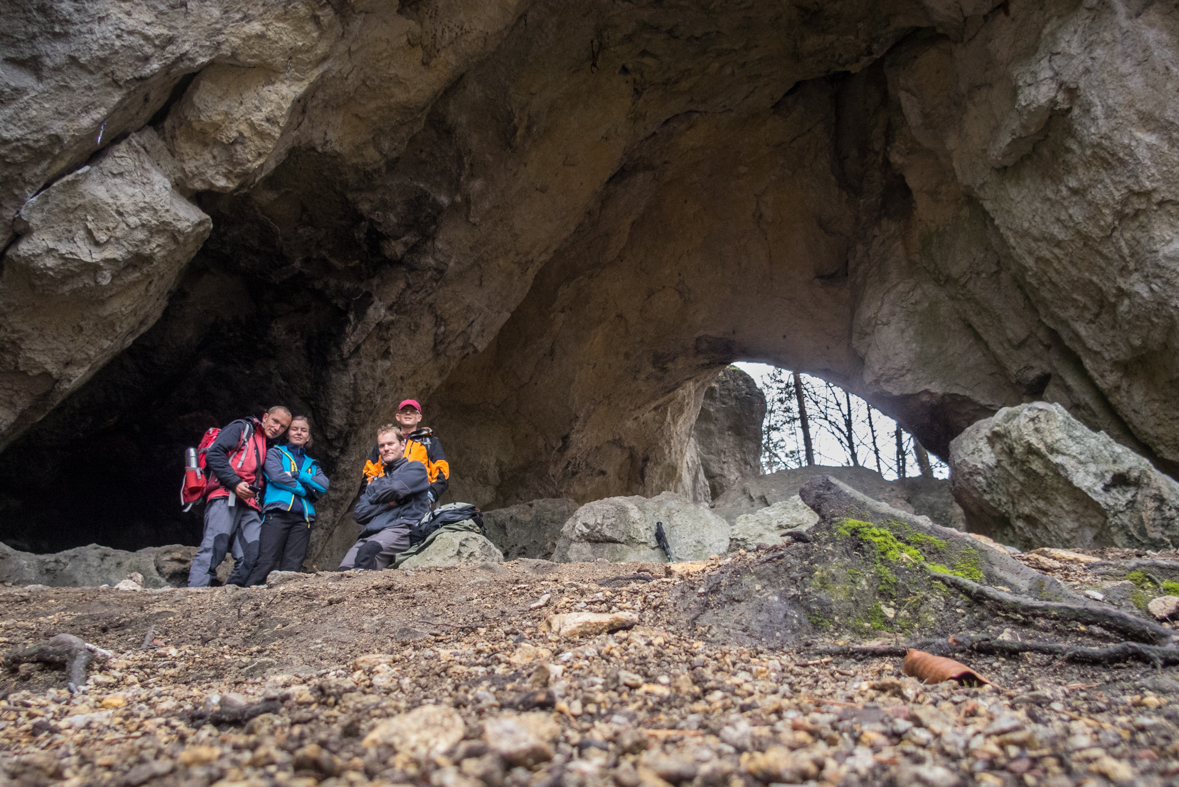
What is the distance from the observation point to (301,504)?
196 inches

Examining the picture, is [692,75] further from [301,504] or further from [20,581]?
[20,581]

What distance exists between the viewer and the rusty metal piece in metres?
1.57

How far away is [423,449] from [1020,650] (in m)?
4.11

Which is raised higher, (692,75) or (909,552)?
(692,75)

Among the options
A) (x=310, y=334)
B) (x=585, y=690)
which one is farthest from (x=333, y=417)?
(x=585, y=690)

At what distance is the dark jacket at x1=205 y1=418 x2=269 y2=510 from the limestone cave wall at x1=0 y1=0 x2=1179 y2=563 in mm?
965

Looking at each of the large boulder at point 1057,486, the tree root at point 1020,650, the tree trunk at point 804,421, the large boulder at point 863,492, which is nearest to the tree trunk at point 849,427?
the tree trunk at point 804,421

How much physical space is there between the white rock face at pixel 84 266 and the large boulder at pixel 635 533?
362 cm

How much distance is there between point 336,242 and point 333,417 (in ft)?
5.67

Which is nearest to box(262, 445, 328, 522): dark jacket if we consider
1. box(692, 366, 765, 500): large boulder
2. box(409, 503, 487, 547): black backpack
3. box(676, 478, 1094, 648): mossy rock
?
box(409, 503, 487, 547): black backpack

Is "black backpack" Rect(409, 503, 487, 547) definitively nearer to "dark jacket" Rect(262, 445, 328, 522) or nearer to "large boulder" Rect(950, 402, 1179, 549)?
"dark jacket" Rect(262, 445, 328, 522)

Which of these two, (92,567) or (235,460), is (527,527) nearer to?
(235,460)

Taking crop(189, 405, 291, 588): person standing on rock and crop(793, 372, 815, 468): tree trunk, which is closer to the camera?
crop(189, 405, 291, 588): person standing on rock

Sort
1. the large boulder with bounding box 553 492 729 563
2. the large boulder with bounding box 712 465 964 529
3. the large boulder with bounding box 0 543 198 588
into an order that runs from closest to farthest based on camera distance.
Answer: the large boulder with bounding box 0 543 198 588, the large boulder with bounding box 553 492 729 563, the large boulder with bounding box 712 465 964 529
